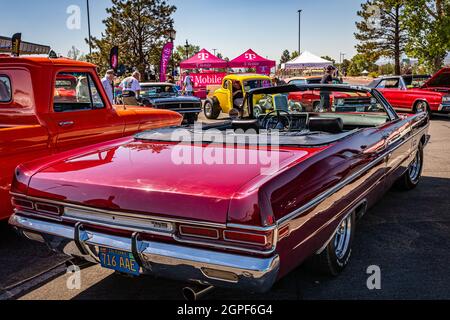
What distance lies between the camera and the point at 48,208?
2.73 m

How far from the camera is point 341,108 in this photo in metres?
5.32

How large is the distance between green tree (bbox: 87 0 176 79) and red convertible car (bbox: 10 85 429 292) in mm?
34572

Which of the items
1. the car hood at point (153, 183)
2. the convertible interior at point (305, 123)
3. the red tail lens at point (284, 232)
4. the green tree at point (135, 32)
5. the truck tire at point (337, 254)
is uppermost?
the green tree at point (135, 32)

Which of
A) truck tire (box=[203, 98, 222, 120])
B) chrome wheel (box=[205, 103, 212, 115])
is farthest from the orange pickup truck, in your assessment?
chrome wheel (box=[205, 103, 212, 115])

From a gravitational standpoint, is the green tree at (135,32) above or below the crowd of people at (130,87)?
above

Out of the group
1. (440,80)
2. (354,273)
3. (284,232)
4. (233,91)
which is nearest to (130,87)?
(233,91)

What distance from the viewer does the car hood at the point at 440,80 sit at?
1361 centimetres

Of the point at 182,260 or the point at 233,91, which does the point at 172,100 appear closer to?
the point at 233,91

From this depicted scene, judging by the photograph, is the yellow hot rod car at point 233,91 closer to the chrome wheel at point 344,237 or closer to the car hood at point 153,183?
the chrome wheel at point 344,237

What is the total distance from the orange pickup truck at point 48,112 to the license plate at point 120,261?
1694mm

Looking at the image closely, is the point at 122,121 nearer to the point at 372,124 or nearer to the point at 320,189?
the point at 372,124

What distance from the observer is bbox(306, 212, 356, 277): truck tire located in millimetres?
3033

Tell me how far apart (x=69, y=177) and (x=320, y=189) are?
4.81ft

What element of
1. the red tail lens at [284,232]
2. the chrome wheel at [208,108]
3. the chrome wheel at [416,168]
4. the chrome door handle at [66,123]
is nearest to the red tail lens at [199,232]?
the red tail lens at [284,232]
